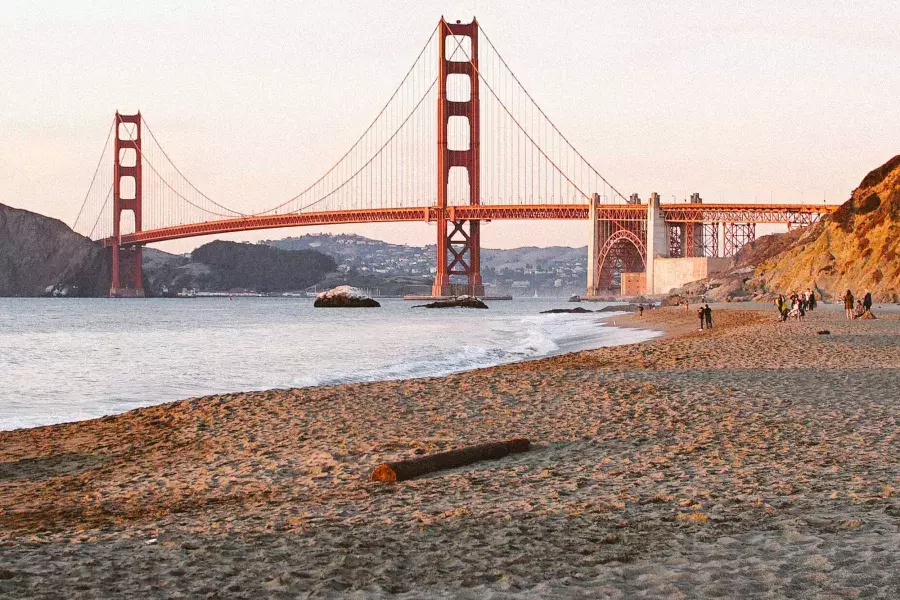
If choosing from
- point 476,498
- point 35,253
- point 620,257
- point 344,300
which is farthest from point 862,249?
point 35,253

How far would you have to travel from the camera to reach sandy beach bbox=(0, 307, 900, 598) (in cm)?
373

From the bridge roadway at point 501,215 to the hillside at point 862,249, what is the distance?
28.1 metres

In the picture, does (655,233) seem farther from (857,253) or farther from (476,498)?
(476,498)

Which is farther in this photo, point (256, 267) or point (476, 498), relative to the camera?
point (256, 267)

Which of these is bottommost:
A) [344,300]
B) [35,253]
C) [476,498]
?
[476,498]

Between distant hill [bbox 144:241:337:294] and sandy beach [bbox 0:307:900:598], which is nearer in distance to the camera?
sandy beach [bbox 0:307:900:598]

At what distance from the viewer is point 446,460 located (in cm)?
626

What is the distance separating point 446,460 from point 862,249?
38862mm

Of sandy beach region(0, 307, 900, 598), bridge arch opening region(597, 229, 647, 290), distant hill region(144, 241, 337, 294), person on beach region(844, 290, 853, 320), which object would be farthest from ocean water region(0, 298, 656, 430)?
distant hill region(144, 241, 337, 294)

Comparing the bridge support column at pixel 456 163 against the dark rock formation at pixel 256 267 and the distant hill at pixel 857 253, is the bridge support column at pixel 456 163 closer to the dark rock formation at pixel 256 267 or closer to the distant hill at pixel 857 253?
the distant hill at pixel 857 253

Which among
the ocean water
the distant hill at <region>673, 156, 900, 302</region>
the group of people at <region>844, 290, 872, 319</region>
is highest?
the distant hill at <region>673, 156, 900, 302</region>

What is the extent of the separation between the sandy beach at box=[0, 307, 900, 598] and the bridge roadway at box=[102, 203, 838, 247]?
6002 cm

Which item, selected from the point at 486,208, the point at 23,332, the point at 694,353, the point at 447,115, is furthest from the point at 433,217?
the point at 694,353

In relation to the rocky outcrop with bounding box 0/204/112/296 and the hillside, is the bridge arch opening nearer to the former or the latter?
the hillside
